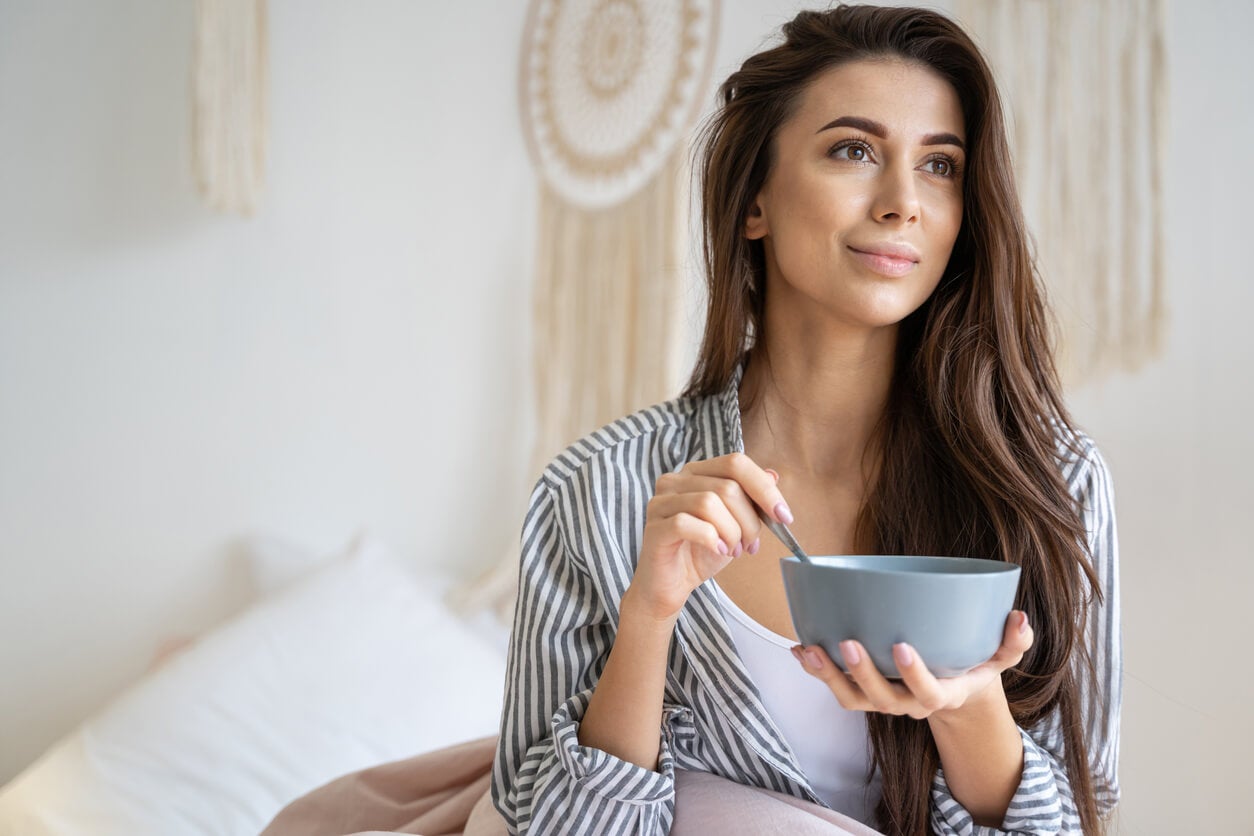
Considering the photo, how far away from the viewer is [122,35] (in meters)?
2.15

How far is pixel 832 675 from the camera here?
61 cm

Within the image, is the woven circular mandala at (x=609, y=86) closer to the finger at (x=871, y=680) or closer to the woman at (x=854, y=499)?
the woman at (x=854, y=499)

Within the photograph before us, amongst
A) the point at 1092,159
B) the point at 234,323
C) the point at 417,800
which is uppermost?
the point at 1092,159

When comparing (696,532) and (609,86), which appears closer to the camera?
(696,532)

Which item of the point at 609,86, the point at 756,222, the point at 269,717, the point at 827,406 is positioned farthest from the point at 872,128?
the point at 269,717

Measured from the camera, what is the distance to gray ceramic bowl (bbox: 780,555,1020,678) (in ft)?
1.81

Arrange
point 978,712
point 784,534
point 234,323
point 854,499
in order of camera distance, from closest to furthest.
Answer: point 784,534, point 978,712, point 854,499, point 234,323

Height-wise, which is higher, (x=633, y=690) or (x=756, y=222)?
(x=756, y=222)

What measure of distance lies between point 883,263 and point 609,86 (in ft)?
2.54

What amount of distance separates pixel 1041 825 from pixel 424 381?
1359 millimetres

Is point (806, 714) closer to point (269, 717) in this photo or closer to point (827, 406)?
point (827, 406)

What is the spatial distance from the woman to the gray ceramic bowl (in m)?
0.20

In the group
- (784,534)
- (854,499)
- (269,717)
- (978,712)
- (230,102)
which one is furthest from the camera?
(230,102)

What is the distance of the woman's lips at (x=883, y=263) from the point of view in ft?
2.99
